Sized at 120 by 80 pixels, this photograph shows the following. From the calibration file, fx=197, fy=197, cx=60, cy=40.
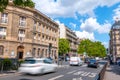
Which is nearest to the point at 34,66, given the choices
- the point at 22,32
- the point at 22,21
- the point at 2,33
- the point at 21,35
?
the point at 2,33

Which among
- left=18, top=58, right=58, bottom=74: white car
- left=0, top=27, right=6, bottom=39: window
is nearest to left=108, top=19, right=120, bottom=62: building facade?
left=0, top=27, right=6, bottom=39: window

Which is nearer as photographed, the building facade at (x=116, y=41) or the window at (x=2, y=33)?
the window at (x=2, y=33)

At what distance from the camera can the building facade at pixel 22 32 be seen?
42.1 meters

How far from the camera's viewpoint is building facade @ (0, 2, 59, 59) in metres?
42.1

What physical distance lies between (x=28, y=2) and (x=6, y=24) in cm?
2850

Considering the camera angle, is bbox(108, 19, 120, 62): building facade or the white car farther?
bbox(108, 19, 120, 62): building facade

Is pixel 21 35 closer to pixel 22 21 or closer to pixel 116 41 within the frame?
pixel 22 21

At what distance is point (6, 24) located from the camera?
42.7m

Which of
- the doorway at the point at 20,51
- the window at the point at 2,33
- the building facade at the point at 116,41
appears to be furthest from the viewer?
the building facade at the point at 116,41

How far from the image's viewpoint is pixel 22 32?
46188 millimetres

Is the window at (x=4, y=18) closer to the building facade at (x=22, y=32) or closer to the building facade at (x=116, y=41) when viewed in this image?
the building facade at (x=22, y=32)

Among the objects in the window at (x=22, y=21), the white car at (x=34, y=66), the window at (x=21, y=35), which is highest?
the window at (x=22, y=21)

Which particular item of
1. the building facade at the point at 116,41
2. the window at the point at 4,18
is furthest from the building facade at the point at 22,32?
the building facade at the point at 116,41

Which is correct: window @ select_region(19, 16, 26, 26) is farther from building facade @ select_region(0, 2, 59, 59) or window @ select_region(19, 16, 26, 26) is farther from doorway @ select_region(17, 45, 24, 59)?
doorway @ select_region(17, 45, 24, 59)
